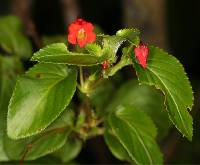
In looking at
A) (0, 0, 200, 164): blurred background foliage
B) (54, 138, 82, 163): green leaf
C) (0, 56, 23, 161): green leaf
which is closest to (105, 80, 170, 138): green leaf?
(0, 0, 200, 164): blurred background foliage

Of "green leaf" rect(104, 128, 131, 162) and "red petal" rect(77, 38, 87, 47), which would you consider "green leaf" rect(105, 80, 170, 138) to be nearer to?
"green leaf" rect(104, 128, 131, 162)

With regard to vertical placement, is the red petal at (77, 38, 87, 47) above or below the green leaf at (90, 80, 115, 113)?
above

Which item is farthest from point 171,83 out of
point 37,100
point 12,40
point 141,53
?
point 12,40

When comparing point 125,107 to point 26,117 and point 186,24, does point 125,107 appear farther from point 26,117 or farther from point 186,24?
point 186,24

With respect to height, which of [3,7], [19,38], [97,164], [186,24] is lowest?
[97,164]

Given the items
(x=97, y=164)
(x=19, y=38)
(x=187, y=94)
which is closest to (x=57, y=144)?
(x=187, y=94)

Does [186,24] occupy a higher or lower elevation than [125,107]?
lower
